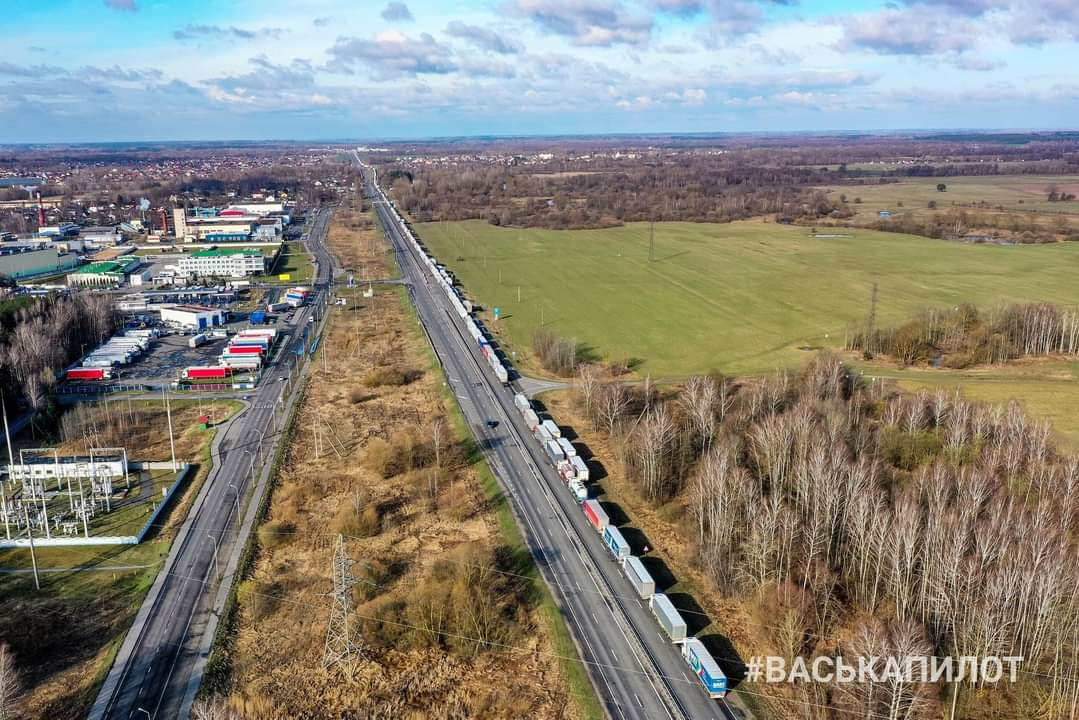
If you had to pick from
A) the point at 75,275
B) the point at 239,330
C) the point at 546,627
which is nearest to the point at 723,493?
the point at 546,627

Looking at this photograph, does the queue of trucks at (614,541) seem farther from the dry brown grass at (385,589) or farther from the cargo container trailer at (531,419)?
the dry brown grass at (385,589)

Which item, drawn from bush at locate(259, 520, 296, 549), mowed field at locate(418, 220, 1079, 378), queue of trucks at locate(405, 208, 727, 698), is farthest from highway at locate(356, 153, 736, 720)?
mowed field at locate(418, 220, 1079, 378)

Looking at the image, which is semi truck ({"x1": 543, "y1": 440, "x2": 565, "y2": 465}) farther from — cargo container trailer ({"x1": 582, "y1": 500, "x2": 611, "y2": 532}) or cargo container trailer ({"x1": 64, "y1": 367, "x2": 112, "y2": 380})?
cargo container trailer ({"x1": 64, "y1": 367, "x2": 112, "y2": 380})

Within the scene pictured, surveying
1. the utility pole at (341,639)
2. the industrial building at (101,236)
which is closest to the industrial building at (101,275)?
the industrial building at (101,236)

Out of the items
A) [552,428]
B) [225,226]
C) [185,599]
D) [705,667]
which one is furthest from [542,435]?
[225,226]

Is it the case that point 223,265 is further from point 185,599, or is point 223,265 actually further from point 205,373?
point 185,599
